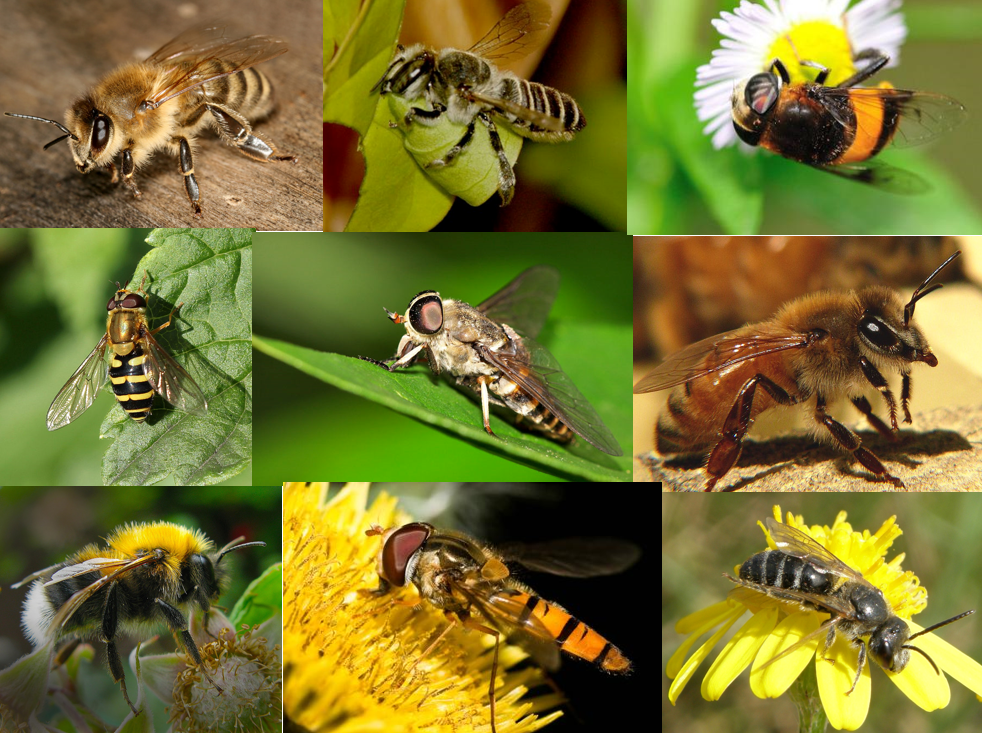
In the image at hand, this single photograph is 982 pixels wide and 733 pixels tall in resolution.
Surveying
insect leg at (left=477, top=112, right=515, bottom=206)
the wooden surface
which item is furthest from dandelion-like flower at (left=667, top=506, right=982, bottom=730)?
the wooden surface

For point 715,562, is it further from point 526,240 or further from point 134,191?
point 134,191

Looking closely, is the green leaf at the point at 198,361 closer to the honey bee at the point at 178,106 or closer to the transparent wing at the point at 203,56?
the honey bee at the point at 178,106

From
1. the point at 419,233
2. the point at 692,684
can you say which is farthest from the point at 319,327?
the point at 692,684

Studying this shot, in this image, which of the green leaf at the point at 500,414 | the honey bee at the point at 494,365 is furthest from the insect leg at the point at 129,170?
the honey bee at the point at 494,365

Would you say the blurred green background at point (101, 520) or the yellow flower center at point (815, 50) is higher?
the yellow flower center at point (815, 50)

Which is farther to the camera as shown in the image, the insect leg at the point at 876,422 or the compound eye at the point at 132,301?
the insect leg at the point at 876,422

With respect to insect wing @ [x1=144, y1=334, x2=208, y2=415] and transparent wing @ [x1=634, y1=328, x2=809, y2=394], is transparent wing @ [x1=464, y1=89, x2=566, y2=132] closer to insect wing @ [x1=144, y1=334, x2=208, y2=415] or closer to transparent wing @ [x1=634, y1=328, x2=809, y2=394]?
transparent wing @ [x1=634, y1=328, x2=809, y2=394]

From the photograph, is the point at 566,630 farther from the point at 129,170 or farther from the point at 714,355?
the point at 129,170

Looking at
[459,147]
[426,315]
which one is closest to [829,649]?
[426,315]
